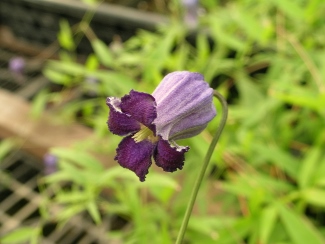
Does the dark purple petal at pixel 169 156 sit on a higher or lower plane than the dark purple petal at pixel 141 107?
lower

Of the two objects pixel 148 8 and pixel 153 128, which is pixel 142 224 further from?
pixel 148 8

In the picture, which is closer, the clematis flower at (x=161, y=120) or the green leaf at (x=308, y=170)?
the clematis flower at (x=161, y=120)

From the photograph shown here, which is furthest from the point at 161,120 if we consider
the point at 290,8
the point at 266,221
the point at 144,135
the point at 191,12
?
the point at 191,12

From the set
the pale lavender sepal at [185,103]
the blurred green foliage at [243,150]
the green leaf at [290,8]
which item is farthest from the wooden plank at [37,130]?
the pale lavender sepal at [185,103]

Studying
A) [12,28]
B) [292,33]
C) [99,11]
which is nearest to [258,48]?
[292,33]

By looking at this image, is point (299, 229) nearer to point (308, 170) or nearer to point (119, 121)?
point (308, 170)

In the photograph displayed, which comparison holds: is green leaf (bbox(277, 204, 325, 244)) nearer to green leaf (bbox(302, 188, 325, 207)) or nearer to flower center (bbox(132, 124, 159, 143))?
green leaf (bbox(302, 188, 325, 207))

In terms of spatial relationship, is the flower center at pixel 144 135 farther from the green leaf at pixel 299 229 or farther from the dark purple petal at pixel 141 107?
the green leaf at pixel 299 229
